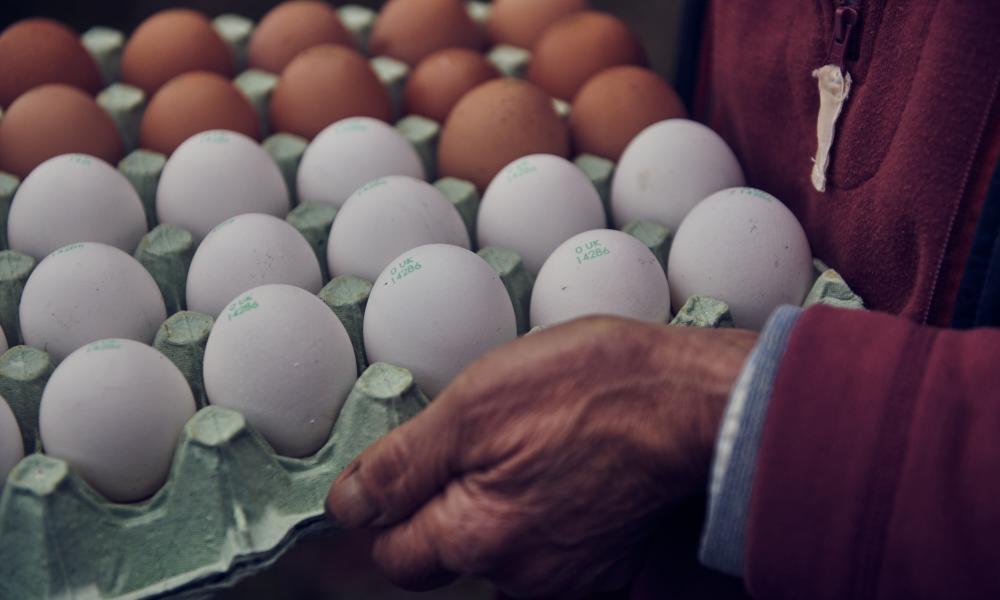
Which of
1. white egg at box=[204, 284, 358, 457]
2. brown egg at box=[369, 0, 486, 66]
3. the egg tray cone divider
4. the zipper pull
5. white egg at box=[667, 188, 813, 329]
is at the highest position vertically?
the zipper pull

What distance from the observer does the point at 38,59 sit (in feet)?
3.96

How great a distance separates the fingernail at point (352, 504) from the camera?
73cm

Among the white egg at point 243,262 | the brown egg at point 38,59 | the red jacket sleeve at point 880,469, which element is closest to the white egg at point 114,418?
the white egg at point 243,262

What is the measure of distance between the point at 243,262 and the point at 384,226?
14 centimetres

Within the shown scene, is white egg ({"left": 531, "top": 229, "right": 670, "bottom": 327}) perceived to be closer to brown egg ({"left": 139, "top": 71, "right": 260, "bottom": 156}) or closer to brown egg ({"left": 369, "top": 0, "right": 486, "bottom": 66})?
brown egg ({"left": 139, "top": 71, "right": 260, "bottom": 156})

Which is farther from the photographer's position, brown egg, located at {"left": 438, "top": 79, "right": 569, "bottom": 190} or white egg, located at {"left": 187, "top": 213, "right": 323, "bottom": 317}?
brown egg, located at {"left": 438, "top": 79, "right": 569, "bottom": 190}

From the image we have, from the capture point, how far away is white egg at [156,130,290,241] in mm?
1037

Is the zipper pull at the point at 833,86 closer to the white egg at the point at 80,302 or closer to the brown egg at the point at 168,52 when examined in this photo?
the white egg at the point at 80,302

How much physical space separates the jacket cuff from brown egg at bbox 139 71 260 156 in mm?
751

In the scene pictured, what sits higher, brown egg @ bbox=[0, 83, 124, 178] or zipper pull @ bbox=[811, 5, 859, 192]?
zipper pull @ bbox=[811, 5, 859, 192]

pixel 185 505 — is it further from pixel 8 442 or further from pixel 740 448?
pixel 740 448

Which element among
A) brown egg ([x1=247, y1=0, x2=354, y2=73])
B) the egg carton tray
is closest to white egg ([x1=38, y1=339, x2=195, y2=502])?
the egg carton tray

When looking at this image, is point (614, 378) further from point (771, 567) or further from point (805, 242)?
point (805, 242)

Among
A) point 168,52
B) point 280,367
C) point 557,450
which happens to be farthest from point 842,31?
point 168,52
